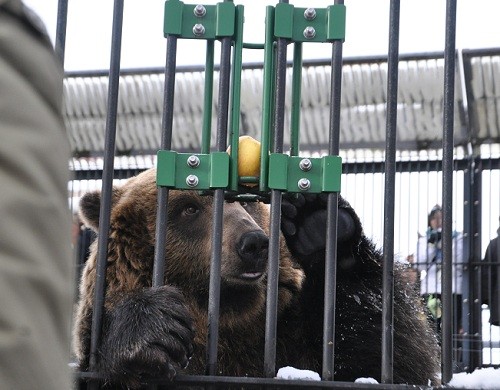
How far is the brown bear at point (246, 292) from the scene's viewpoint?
12.2ft

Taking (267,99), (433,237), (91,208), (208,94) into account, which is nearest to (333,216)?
(267,99)

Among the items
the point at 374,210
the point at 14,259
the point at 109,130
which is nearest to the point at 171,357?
the point at 109,130

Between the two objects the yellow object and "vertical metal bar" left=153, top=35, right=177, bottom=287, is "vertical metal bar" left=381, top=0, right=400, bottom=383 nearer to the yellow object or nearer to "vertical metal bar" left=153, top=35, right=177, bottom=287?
the yellow object

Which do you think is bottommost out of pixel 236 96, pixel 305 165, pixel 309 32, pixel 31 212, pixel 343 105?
pixel 31 212

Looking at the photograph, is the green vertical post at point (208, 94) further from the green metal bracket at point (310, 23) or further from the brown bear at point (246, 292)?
the brown bear at point (246, 292)

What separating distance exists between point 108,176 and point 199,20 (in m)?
0.60

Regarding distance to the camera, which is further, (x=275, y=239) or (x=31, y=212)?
(x=275, y=239)

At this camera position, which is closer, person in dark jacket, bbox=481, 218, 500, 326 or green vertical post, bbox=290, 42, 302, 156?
green vertical post, bbox=290, 42, 302, 156

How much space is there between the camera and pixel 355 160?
8516 millimetres

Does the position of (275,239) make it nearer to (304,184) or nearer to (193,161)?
(304,184)

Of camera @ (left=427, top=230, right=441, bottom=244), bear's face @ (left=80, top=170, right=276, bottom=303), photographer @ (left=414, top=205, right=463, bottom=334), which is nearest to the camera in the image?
bear's face @ (left=80, top=170, right=276, bottom=303)

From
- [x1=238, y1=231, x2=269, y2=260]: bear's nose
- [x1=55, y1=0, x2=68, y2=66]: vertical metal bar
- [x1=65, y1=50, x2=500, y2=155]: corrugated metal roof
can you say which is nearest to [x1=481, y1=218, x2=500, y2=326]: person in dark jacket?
[x1=65, y1=50, x2=500, y2=155]: corrugated metal roof

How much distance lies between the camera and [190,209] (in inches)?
200

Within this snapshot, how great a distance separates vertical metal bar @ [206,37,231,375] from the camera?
292 centimetres
